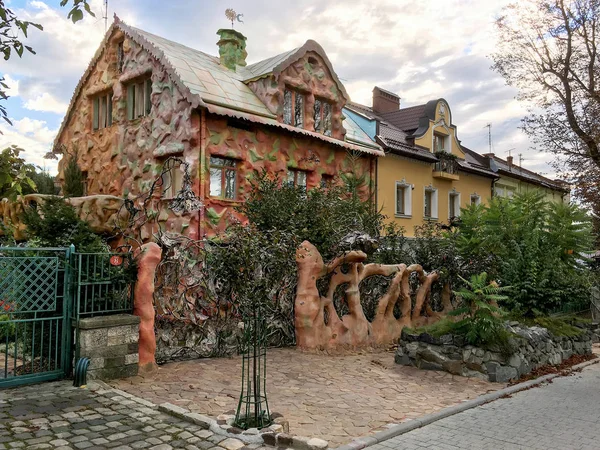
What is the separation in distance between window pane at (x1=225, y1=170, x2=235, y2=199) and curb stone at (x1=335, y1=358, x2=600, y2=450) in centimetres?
1003

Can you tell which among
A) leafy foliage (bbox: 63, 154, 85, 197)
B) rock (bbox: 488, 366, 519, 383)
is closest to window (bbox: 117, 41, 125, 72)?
leafy foliage (bbox: 63, 154, 85, 197)

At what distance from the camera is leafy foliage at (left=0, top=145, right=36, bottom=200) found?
498cm

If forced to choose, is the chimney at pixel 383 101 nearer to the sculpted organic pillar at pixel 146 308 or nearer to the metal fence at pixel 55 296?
the sculpted organic pillar at pixel 146 308

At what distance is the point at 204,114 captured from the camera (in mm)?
15312

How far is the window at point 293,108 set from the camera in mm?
18047

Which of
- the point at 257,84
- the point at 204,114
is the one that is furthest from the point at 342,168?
the point at 204,114

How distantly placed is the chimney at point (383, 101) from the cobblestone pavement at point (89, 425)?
24.0 metres

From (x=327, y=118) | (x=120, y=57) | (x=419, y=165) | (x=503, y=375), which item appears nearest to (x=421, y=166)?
(x=419, y=165)

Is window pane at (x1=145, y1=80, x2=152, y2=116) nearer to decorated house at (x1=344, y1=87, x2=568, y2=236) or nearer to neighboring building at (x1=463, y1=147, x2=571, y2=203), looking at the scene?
decorated house at (x1=344, y1=87, x2=568, y2=236)

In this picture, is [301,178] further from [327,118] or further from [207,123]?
[207,123]

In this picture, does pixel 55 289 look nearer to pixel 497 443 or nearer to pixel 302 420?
pixel 302 420

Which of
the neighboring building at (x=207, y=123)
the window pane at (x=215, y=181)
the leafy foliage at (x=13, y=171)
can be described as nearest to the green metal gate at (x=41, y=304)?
the leafy foliage at (x=13, y=171)

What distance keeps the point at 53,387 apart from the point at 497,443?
6.05 meters

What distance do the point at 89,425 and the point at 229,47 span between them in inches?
625
